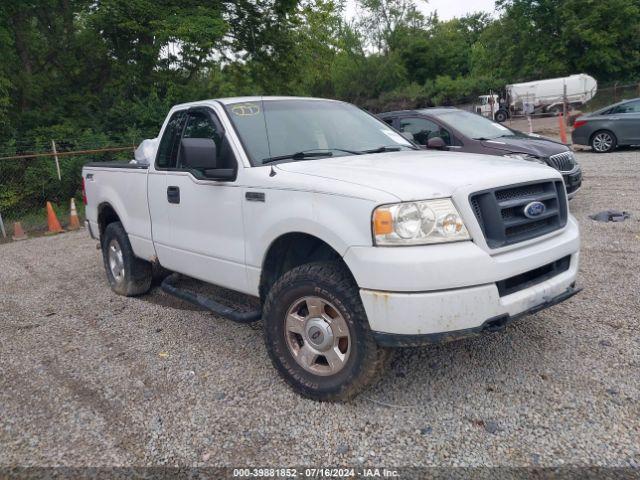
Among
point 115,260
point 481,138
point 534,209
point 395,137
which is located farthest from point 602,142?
point 115,260

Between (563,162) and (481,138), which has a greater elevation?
(481,138)

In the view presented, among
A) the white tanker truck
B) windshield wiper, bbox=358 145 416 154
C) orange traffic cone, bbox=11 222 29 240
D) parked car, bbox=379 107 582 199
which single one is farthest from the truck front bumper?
the white tanker truck

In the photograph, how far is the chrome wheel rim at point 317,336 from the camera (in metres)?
3.23

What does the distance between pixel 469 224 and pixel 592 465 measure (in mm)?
1315

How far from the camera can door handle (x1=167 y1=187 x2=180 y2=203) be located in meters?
4.47

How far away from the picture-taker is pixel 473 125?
915cm

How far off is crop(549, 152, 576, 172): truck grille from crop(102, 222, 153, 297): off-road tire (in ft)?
19.5

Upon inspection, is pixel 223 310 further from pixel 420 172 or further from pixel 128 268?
A: pixel 128 268

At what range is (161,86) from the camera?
18.5 metres

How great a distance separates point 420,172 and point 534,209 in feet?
2.33

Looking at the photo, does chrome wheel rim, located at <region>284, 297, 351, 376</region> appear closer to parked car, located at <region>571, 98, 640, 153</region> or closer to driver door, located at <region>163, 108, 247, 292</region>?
driver door, located at <region>163, 108, 247, 292</region>

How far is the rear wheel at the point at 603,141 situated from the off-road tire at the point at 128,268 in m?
14.0

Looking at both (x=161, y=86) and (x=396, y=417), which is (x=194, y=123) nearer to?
(x=396, y=417)

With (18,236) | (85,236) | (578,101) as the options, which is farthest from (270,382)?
(578,101)
